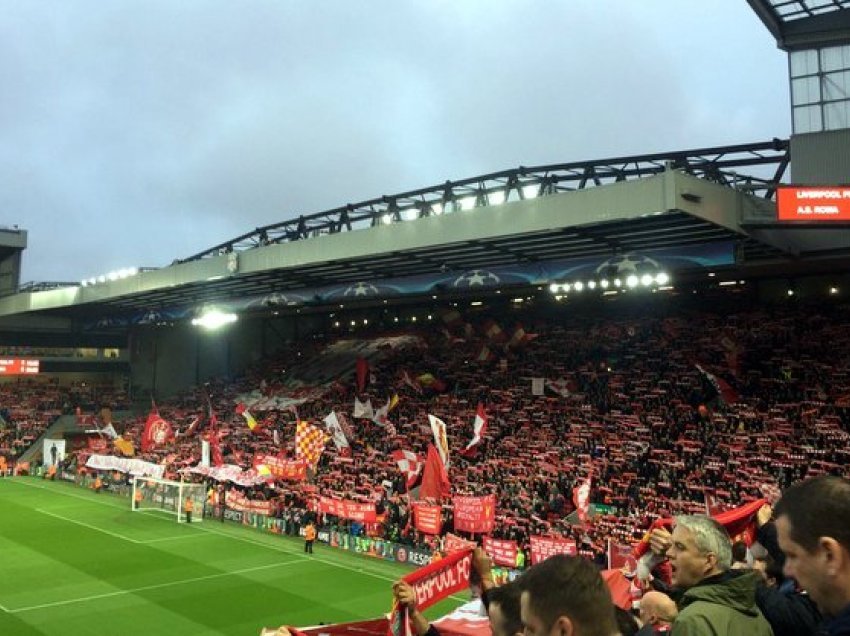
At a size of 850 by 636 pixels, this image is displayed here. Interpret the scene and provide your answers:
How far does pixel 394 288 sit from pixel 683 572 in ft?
107

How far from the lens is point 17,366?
54969 millimetres

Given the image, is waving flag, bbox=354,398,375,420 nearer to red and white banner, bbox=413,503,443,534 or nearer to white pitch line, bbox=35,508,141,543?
red and white banner, bbox=413,503,443,534

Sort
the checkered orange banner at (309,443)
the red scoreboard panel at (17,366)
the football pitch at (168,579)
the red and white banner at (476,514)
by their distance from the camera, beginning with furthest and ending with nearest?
1. the red scoreboard panel at (17,366)
2. the checkered orange banner at (309,443)
3. the red and white banner at (476,514)
4. the football pitch at (168,579)

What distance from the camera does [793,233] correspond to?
86.3ft

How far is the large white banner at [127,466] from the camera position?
38219 millimetres

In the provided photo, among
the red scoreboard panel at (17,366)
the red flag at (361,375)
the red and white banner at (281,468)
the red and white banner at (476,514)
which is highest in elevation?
the red scoreboard panel at (17,366)

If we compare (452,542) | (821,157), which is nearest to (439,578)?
(452,542)

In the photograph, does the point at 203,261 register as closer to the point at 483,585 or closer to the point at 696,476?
the point at 696,476

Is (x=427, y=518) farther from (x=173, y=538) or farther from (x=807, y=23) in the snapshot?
(x=807, y=23)

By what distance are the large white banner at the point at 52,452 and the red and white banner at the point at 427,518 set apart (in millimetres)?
31540

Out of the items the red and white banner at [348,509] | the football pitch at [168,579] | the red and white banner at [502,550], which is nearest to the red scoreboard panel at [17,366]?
the football pitch at [168,579]

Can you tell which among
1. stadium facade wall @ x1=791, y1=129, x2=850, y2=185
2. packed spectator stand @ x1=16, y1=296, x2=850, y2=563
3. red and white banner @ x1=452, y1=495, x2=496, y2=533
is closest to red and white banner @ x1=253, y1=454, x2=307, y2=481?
packed spectator stand @ x1=16, y1=296, x2=850, y2=563

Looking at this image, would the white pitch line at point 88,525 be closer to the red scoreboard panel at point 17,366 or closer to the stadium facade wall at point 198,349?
the red scoreboard panel at point 17,366

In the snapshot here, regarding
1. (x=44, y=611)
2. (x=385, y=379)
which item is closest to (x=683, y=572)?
(x=44, y=611)
